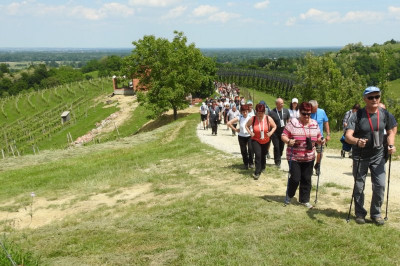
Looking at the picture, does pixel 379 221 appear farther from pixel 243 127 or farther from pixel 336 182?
pixel 243 127

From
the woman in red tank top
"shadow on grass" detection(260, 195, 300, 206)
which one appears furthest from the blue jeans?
the woman in red tank top

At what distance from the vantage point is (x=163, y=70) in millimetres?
38156

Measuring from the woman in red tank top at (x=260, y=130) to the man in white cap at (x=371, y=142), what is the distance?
325cm

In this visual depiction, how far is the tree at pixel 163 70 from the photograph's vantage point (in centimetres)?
3762

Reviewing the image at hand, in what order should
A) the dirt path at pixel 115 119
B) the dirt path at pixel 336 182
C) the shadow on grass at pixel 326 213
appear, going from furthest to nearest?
1. the dirt path at pixel 115 119
2. the dirt path at pixel 336 182
3. the shadow on grass at pixel 326 213

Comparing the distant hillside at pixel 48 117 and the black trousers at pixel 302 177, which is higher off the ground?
the black trousers at pixel 302 177

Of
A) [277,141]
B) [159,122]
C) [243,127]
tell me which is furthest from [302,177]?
[159,122]

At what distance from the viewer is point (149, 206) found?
9.05m

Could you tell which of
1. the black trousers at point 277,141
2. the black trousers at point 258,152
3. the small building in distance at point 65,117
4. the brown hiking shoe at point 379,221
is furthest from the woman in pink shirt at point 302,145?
the small building in distance at point 65,117

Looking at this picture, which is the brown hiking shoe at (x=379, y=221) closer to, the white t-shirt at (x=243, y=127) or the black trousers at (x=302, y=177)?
the black trousers at (x=302, y=177)

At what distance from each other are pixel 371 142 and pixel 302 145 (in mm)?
1395

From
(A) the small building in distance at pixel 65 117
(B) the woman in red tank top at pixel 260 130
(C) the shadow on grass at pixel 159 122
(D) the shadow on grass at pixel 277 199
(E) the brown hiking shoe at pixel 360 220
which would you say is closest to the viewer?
(E) the brown hiking shoe at pixel 360 220

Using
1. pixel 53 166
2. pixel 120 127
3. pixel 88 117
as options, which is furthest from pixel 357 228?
pixel 88 117

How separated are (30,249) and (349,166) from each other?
9.74 meters
